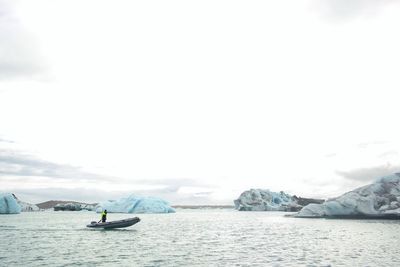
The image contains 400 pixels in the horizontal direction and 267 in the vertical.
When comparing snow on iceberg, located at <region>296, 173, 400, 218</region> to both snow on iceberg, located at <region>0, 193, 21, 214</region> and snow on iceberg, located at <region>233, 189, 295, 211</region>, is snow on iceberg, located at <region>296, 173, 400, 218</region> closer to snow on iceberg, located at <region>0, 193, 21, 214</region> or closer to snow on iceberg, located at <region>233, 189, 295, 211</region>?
snow on iceberg, located at <region>0, 193, 21, 214</region>

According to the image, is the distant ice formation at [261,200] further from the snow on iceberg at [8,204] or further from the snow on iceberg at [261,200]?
the snow on iceberg at [8,204]

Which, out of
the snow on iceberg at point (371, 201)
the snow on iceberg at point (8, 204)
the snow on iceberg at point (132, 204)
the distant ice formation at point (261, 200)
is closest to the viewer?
the snow on iceberg at point (371, 201)

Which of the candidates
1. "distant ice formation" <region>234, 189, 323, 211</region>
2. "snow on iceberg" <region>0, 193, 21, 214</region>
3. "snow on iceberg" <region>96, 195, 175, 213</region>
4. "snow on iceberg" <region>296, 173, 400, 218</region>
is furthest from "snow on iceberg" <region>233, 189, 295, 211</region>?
"snow on iceberg" <region>0, 193, 21, 214</region>

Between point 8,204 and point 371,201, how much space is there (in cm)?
9864

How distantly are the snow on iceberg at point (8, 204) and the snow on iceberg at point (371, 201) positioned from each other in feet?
284

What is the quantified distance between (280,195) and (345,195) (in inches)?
4176

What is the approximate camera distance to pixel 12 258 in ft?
107

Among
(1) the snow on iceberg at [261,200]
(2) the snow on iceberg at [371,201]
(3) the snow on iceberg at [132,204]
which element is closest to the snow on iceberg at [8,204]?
(3) the snow on iceberg at [132,204]

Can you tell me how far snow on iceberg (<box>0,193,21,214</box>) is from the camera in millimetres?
121781

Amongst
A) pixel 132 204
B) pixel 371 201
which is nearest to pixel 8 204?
pixel 132 204

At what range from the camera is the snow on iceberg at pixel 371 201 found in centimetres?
8631

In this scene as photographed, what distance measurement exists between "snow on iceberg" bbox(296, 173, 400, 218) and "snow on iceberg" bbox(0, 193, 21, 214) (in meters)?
86.5

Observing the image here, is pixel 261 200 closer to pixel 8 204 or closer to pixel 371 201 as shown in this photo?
pixel 371 201

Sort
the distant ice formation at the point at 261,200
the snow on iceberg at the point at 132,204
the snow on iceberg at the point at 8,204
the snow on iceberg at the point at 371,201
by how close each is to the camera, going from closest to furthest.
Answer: the snow on iceberg at the point at 371,201, the snow on iceberg at the point at 8,204, the snow on iceberg at the point at 132,204, the distant ice formation at the point at 261,200
